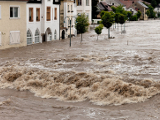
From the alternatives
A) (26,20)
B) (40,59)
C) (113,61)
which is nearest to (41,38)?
(26,20)

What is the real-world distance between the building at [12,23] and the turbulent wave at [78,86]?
40.9 ft

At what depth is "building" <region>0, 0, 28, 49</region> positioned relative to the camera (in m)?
37.5

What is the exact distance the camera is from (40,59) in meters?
30.6

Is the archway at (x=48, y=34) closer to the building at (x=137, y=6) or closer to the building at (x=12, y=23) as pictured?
the building at (x=12, y=23)

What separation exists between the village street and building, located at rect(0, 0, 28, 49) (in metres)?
6.03

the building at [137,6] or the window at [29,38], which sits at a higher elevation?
the building at [137,6]

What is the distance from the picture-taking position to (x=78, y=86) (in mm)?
21969

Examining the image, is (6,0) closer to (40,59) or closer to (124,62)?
(40,59)

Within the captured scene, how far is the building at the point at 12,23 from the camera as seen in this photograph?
37.5m

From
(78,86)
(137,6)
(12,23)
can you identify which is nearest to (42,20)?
(12,23)

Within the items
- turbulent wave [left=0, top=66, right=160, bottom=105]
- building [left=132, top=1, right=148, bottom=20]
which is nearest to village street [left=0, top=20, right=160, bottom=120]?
turbulent wave [left=0, top=66, right=160, bottom=105]

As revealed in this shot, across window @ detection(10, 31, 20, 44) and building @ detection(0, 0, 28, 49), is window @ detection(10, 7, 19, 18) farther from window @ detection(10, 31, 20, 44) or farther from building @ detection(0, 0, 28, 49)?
window @ detection(10, 31, 20, 44)

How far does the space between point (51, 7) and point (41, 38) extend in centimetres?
510

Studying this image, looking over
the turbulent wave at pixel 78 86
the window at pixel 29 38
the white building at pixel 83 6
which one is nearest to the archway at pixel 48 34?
the window at pixel 29 38
